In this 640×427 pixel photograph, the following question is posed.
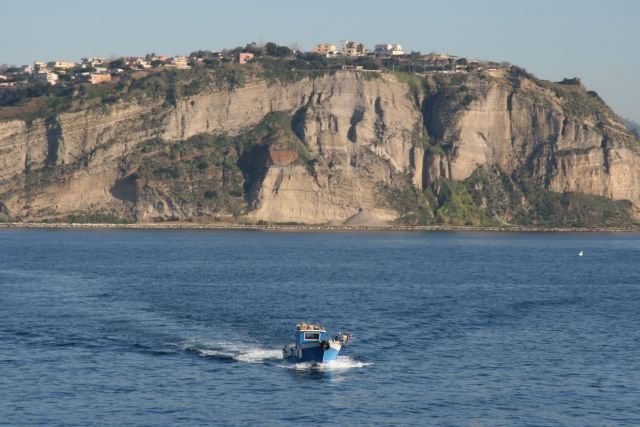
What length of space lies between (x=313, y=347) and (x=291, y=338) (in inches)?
336

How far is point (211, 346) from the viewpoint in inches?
2452

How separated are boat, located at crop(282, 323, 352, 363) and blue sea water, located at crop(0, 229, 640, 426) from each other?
61 cm

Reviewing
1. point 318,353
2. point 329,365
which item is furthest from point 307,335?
point 329,365

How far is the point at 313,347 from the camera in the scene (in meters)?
56.5

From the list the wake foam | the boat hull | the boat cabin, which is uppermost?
the boat cabin

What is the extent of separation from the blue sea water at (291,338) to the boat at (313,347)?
615 millimetres

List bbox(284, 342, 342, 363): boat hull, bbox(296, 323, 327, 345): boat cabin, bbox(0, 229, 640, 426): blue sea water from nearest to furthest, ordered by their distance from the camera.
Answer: bbox(0, 229, 640, 426): blue sea water → bbox(284, 342, 342, 363): boat hull → bbox(296, 323, 327, 345): boat cabin

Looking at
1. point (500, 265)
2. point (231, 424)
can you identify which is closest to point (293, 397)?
point (231, 424)

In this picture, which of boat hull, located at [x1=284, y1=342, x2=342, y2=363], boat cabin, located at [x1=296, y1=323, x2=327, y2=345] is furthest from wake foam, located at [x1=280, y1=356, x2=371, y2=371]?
boat cabin, located at [x1=296, y1=323, x2=327, y2=345]

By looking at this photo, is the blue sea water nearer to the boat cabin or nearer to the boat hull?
the boat hull

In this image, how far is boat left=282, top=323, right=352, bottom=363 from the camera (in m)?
56.4

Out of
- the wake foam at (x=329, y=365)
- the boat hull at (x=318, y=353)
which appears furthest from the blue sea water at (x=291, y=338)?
the boat hull at (x=318, y=353)

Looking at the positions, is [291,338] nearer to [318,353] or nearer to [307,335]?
[307,335]

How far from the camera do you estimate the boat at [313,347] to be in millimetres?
56353
